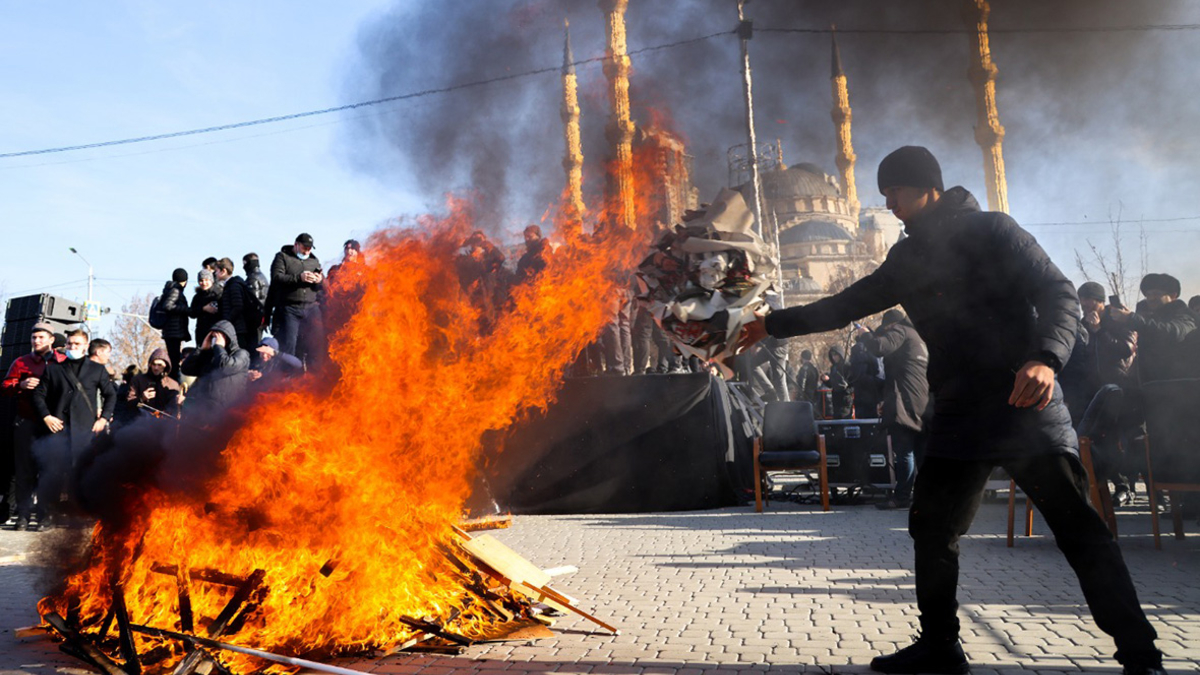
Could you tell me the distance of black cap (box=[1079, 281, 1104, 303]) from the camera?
33.2 feet

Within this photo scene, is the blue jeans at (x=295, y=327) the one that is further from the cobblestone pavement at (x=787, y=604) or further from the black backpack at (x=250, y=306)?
the cobblestone pavement at (x=787, y=604)

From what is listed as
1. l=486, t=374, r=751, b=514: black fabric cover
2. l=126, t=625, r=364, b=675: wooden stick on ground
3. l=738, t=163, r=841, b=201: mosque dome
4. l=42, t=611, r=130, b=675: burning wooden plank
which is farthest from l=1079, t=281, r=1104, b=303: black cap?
l=738, t=163, r=841, b=201: mosque dome

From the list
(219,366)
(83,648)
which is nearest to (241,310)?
(219,366)

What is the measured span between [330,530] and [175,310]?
8859 millimetres

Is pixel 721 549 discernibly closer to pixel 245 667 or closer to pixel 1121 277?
pixel 245 667

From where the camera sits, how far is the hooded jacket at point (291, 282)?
403 inches

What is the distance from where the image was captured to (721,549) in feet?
25.9

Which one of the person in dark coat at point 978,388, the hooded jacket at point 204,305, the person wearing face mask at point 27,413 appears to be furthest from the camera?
the hooded jacket at point 204,305

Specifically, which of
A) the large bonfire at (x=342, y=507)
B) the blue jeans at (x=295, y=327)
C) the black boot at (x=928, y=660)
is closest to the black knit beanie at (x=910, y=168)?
the black boot at (x=928, y=660)

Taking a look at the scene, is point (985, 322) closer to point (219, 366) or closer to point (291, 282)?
point (219, 366)

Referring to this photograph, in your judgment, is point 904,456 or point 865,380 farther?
point 865,380

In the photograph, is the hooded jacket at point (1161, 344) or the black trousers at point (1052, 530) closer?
the black trousers at point (1052, 530)

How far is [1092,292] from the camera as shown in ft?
33.4

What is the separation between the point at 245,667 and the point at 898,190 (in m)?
3.90
